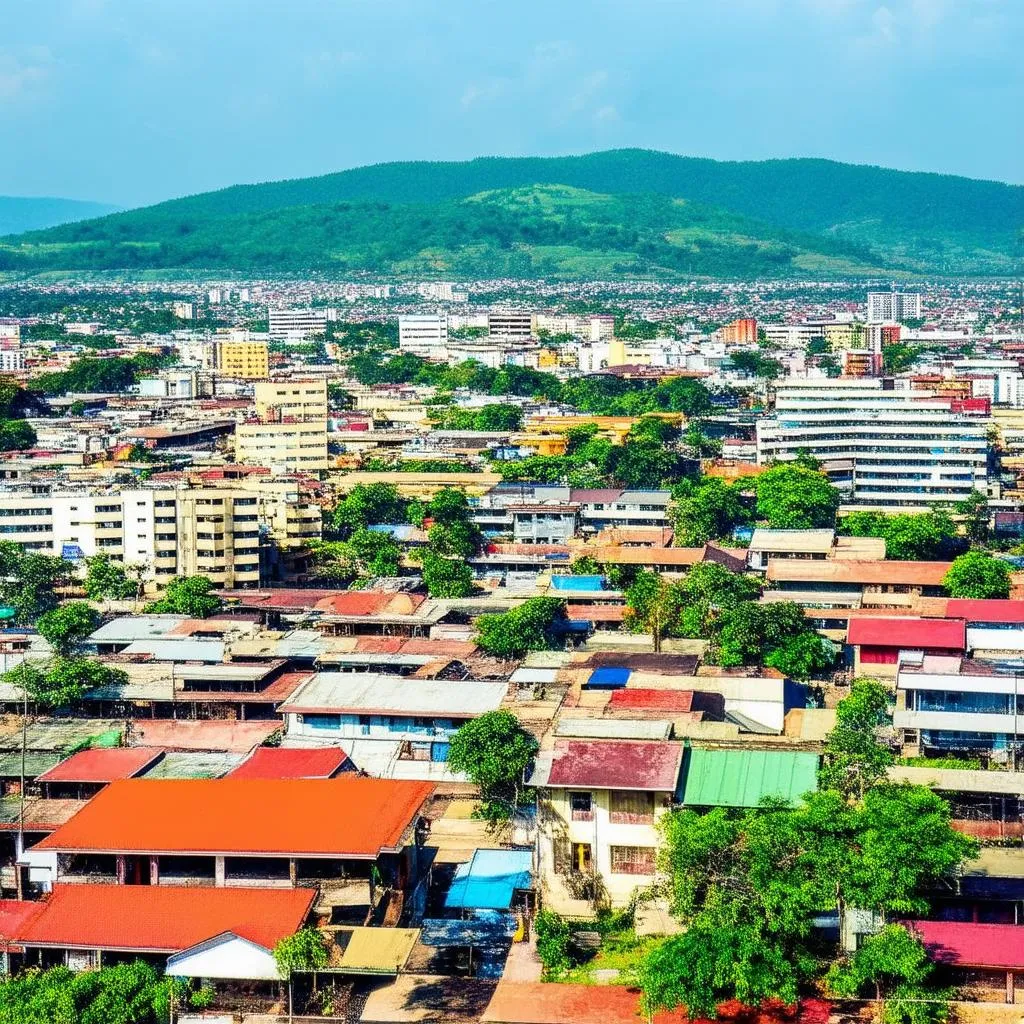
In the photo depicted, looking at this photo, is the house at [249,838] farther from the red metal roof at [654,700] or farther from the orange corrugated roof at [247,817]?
the red metal roof at [654,700]

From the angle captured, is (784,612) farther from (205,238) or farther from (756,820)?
(205,238)

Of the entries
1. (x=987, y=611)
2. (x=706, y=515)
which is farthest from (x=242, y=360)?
(x=987, y=611)

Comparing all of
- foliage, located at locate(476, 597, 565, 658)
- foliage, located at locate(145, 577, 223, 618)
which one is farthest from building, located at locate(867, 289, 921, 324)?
foliage, located at locate(476, 597, 565, 658)

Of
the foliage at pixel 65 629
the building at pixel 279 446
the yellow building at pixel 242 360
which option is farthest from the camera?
the yellow building at pixel 242 360

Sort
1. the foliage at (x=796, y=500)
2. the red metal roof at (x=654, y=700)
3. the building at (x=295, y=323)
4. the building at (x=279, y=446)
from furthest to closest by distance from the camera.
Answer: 1. the building at (x=295, y=323)
2. the building at (x=279, y=446)
3. the foliage at (x=796, y=500)
4. the red metal roof at (x=654, y=700)

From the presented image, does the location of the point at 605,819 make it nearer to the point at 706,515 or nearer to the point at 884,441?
the point at 706,515

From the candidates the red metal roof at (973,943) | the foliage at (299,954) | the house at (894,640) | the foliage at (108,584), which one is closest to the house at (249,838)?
the foliage at (299,954)

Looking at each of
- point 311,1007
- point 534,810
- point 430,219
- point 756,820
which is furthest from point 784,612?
point 430,219
